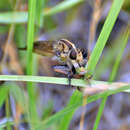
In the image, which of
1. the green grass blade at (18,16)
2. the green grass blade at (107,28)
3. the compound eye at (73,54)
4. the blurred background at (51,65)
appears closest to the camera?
the green grass blade at (107,28)

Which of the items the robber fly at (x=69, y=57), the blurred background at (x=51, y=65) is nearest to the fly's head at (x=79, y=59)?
the robber fly at (x=69, y=57)

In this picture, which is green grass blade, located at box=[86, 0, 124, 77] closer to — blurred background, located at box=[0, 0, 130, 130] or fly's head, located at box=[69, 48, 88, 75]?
fly's head, located at box=[69, 48, 88, 75]

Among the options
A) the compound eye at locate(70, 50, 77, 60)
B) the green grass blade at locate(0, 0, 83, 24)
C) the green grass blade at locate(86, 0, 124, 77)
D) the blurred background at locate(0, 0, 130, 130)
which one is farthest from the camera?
the blurred background at locate(0, 0, 130, 130)

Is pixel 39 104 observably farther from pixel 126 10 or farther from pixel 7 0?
pixel 126 10

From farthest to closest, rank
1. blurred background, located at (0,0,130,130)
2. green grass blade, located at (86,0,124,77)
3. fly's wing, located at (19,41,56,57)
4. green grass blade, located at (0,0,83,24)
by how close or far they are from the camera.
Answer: blurred background, located at (0,0,130,130) → green grass blade, located at (0,0,83,24) → fly's wing, located at (19,41,56,57) → green grass blade, located at (86,0,124,77)

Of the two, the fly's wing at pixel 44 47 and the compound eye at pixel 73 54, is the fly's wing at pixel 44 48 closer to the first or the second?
the fly's wing at pixel 44 47

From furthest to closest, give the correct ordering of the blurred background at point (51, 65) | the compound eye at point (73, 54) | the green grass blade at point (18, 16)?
the blurred background at point (51, 65) → the green grass blade at point (18, 16) → the compound eye at point (73, 54)

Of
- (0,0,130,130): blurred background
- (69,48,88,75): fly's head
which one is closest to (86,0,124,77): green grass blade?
(69,48,88,75): fly's head

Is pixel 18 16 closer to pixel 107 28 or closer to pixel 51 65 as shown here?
pixel 51 65

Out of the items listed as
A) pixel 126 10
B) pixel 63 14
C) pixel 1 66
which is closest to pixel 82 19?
pixel 63 14
